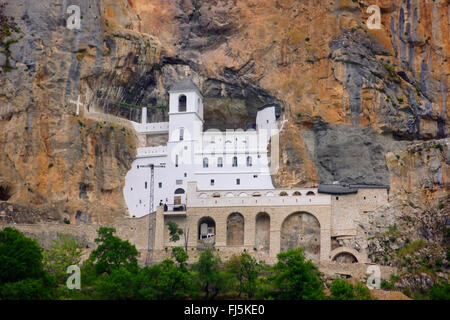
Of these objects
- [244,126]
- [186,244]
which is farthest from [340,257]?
[244,126]

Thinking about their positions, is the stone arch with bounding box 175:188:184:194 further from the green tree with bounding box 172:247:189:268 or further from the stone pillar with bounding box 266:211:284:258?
→ the green tree with bounding box 172:247:189:268

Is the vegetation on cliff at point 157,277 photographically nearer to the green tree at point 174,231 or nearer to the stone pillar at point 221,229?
the stone pillar at point 221,229

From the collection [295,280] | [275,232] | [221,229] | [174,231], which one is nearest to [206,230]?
[221,229]

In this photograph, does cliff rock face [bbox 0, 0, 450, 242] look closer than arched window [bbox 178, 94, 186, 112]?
Yes

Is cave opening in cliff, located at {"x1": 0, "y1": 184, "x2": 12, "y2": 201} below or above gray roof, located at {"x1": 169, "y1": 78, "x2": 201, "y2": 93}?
below

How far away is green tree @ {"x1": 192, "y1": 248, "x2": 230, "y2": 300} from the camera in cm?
7231

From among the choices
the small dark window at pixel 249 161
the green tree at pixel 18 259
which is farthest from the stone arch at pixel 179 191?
the green tree at pixel 18 259

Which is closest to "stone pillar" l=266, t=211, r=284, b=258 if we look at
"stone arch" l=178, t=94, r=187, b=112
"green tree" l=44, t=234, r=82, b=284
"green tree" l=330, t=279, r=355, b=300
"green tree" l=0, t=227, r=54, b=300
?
"green tree" l=330, t=279, r=355, b=300

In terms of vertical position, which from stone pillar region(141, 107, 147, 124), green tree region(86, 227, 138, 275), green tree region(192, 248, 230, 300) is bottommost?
green tree region(192, 248, 230, 300)

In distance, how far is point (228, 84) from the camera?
94625 mm

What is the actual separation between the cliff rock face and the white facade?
5.53 feet

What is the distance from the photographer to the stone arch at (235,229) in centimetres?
8369

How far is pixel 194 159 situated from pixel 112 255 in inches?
695

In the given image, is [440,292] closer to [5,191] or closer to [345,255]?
[345,255]
